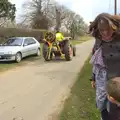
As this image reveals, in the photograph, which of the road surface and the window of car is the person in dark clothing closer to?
the road surface

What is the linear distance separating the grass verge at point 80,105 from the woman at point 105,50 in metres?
2.66

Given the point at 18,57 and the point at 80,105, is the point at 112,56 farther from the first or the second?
the point at 18,57

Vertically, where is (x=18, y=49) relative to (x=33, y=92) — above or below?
above

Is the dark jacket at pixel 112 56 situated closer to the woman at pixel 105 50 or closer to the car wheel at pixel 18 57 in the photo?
the woman at pixel 105 50

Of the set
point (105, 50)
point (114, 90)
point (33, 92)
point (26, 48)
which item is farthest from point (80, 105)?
point (26, 48)

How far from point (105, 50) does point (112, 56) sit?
120 millimetres

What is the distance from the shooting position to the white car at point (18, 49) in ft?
55.0

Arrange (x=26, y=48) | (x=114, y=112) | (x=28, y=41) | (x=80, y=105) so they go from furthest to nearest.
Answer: (x=28, y=41)
(x=26, y=48)
(x=80, y=105)
(x=114, y=112)

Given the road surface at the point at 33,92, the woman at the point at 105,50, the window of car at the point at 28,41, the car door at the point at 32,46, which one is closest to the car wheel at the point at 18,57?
the window of car at the point at 28,41

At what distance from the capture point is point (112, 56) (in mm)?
3309

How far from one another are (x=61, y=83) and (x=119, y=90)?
7887 mm

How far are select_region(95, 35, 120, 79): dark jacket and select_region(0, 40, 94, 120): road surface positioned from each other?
3269mm

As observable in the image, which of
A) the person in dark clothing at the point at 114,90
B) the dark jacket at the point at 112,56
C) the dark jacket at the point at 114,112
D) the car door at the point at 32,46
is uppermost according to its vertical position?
the dark jacket at the point at 112,56

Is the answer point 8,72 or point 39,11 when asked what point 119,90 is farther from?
point 39,11
